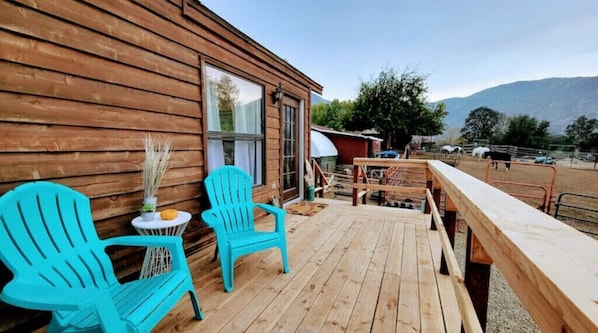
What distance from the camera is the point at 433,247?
280 cm

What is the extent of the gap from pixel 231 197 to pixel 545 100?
110567 millimetres

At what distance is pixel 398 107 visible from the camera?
714 inches

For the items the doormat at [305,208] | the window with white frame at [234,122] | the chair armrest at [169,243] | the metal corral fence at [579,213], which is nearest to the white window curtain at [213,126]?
the window with white frame at [234,122]

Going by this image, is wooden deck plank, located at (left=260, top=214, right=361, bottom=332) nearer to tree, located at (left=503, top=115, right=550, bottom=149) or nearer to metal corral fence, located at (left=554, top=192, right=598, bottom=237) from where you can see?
metal corral fence, located at (left=554, top=192, right=598, bottom=237)

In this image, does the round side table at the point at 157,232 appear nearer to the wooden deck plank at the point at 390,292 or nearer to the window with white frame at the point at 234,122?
the window with white frame at the point at 234,122

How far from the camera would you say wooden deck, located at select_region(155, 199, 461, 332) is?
1.61 meters

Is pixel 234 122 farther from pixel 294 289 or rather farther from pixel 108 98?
pixel 294 289

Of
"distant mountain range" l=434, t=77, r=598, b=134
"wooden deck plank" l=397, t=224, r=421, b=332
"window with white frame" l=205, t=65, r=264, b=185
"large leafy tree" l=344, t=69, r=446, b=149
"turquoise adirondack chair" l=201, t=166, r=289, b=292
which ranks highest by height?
"distant mountain range" l=434, t=77, r=598, b=134

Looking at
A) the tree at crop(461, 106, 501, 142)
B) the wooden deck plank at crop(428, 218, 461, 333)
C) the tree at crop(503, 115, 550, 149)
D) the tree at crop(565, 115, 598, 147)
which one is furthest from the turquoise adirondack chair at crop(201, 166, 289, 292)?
the tree at crop(461, 106, 501, 142)

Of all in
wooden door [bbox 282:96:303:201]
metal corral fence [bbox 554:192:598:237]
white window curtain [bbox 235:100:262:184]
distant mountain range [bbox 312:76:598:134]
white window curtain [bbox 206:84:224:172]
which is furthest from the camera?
distant mountain range [bbox 312:76:598:134]

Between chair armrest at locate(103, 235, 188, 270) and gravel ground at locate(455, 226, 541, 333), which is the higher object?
chair armrest at locate(103, 235, 188, 270)

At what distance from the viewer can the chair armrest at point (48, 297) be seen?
925 mm

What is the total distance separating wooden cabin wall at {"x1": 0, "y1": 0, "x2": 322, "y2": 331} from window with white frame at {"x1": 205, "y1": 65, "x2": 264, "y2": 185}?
0.21 m

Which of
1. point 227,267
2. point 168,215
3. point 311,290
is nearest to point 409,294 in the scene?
point 311,290
